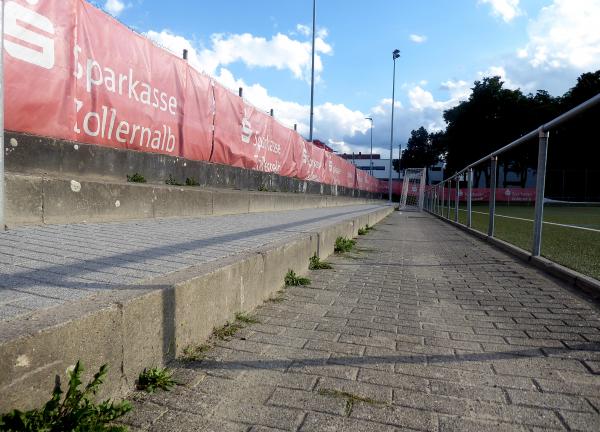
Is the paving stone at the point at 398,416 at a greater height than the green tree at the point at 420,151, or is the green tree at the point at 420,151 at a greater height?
the green tree at the point at 420,151

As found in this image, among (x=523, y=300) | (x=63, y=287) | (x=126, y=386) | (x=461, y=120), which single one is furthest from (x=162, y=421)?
(x=461, y=120)

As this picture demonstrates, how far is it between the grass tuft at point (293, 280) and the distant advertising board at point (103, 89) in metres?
2.89

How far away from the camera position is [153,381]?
1.90 m

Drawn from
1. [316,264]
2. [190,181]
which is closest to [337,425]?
[316,264]

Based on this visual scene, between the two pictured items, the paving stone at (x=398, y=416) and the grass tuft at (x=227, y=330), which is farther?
the grass tuft at (x=227, y=330)

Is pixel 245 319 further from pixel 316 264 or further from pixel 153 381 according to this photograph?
pixel 316 264

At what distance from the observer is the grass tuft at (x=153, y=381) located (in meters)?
1.88

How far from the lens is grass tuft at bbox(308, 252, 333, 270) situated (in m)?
5.01

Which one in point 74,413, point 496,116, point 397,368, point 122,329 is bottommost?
point 397,368

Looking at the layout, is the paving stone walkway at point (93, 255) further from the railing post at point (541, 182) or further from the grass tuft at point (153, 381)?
the railing post at point (541, 182)

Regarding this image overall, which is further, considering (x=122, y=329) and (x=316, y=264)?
(x=316, y=264)

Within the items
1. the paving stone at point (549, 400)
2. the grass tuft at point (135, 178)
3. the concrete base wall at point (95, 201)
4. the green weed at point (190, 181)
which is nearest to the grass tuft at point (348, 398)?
the paving stone at point (549, 400)

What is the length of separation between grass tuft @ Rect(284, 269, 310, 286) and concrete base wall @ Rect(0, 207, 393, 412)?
0.94m

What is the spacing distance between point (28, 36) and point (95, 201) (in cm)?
167
